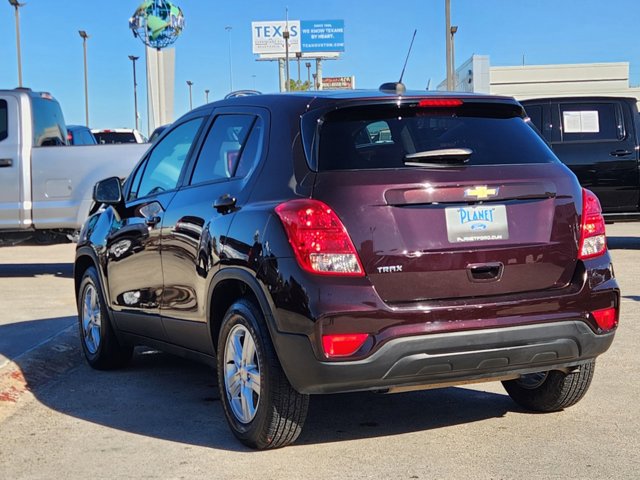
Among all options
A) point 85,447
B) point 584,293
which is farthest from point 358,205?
point 85,447

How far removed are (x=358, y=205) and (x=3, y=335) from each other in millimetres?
4494

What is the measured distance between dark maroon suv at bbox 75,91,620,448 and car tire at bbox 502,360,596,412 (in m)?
0.01

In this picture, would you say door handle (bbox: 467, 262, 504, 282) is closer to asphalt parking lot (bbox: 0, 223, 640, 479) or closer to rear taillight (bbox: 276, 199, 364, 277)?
rear taillight (bbox: 276, 199, 364, 277)

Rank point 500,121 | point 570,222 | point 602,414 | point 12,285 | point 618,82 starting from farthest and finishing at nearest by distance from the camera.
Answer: point 618,82
point 12,285
point 602,414
point 500,121
point 570,222

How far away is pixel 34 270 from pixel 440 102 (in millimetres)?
10264

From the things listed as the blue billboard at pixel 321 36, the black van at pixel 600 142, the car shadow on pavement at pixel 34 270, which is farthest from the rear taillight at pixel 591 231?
the blue billboard at pixel 321 36

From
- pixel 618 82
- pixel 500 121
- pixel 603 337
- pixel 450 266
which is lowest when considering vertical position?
pixel 603 337

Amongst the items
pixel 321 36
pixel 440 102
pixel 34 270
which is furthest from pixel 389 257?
pixel 321 36

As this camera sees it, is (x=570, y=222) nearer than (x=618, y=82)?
Yes

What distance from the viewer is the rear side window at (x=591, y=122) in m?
13.4

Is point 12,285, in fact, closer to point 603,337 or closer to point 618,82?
point 603,337

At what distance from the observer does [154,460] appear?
4660 mm

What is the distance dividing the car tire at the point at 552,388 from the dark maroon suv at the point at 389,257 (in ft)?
0.05

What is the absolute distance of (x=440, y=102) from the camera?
4.77 meters
